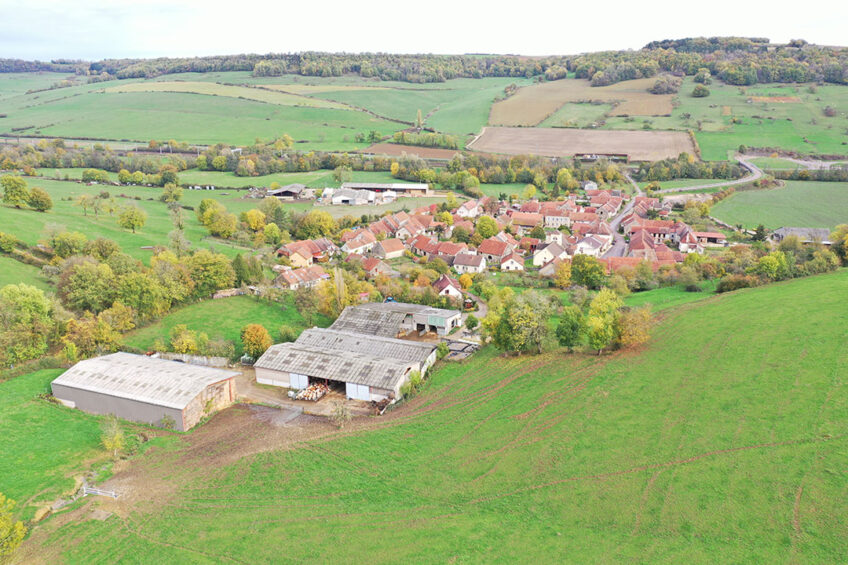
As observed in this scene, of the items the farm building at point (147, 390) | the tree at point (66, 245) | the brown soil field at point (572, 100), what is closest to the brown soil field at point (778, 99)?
the brown soil field at point (572, 100)

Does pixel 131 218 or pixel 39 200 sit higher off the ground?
pixel 39 200

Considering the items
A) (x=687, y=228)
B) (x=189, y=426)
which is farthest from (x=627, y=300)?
(x=189, y=426)

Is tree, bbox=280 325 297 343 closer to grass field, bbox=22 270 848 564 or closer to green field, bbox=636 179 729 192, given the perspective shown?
grass field, bbox=22 270 848 564

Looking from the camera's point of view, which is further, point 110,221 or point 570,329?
point 110,221

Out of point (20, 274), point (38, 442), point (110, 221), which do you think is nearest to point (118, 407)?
point (38, 442)

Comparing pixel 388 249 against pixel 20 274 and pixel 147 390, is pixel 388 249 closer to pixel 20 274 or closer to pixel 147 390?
pixel 20 274

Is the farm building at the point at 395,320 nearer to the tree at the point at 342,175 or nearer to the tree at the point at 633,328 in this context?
the tree at the point at 633,328

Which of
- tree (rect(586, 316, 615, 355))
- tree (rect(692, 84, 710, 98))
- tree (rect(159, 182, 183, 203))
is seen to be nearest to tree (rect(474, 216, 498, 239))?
tree (rect(586, 316, 615, 355))

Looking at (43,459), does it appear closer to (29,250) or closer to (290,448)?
(290,448)
